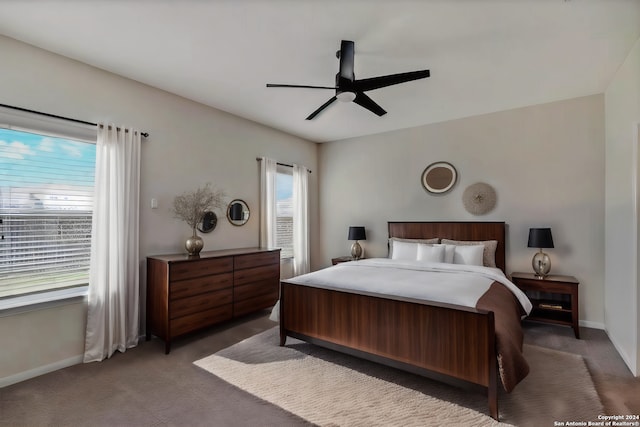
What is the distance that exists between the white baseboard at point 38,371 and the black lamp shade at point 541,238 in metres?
4.93

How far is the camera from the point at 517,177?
4070mm

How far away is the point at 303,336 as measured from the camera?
3.02 meters

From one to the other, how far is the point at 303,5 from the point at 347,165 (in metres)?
3.60

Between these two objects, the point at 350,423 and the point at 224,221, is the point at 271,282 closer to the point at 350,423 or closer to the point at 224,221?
the point at 224,221

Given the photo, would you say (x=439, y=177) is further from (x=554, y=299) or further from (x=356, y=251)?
(x=554, y=299)

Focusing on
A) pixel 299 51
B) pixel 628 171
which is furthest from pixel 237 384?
pixel 628 171

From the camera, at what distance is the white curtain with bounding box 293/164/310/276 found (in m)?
5.21

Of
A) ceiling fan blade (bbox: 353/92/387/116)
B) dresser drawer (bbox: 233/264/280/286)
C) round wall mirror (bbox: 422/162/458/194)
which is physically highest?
ceiling fan blade (bbox: 353/92/387/116)

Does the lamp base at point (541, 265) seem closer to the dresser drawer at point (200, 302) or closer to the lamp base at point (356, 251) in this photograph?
the lamp base at point (356, 251)

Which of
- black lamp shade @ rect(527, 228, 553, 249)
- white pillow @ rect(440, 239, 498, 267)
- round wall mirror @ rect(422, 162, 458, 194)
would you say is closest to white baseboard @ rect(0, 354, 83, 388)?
white pillow @ rect(440, 239, 498, 267)

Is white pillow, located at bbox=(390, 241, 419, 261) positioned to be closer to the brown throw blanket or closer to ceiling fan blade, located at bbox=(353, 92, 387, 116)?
the brown throw blanket

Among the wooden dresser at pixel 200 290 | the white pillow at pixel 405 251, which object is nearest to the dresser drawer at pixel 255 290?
the wooden dresser at pixel 200 290

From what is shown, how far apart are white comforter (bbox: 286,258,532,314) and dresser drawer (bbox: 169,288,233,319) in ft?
2.91

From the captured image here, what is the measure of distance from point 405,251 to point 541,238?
62.8 inches
